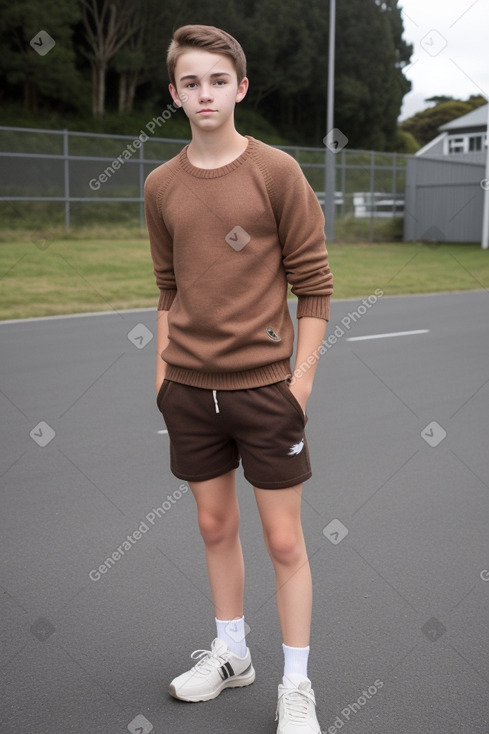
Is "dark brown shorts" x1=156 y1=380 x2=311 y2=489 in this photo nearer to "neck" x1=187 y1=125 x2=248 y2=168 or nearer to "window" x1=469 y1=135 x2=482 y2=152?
"neck" x1=187 y1=125 x2=248 y2=168

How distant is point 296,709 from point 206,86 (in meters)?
1.83

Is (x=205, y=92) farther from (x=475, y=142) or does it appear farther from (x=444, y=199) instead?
(x=475, y=142)

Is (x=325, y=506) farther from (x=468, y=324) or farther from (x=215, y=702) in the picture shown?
(x=468, y=324)

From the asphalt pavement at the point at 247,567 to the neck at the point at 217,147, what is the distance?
1.70m

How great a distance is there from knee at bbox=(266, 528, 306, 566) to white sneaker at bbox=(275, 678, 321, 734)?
0.37m

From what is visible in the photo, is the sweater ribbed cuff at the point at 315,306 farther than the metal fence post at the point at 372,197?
No

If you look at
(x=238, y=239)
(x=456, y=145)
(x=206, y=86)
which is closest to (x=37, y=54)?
(x=456, y=145)

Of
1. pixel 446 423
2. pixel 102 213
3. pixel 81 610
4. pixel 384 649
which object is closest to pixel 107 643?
pixel 81 610

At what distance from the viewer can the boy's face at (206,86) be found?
2.61m

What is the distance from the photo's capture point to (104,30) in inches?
1817

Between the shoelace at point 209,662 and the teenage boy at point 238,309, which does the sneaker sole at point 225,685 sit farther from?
the teenage boy at point 238,309

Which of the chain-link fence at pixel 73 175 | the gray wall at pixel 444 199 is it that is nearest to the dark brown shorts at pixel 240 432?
the chain-link fence at pixel 73 175

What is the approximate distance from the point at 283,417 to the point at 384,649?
1.18 meters

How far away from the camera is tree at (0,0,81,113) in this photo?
37.3 m
